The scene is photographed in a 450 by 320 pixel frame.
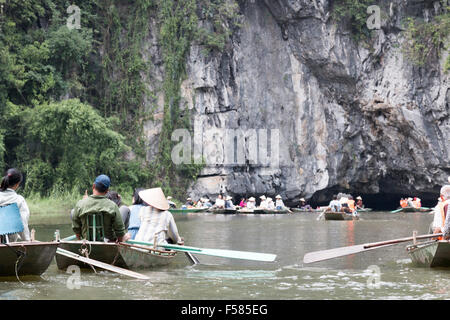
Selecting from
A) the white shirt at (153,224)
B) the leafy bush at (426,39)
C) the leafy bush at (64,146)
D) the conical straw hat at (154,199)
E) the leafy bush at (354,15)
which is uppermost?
the leafy bush at (354,15)

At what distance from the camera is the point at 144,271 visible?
7691mm

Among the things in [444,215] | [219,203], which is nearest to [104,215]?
[444,215]

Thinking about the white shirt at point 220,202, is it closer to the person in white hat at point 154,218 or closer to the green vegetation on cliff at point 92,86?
the green vegetation on cliff at point 92,86

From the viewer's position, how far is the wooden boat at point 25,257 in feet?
20.3

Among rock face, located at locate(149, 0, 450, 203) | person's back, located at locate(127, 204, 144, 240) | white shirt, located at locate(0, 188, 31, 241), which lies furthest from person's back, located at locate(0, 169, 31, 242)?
rock face, located at locate(149, 0, 450, 203)

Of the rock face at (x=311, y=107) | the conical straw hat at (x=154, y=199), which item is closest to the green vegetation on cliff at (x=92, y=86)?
the rock face at (x=311, y=107)

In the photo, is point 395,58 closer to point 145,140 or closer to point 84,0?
point 145,140

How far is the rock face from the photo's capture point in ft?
88.9

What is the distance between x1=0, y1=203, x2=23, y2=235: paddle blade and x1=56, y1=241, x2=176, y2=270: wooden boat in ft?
2.25

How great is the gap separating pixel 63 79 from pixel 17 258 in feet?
63.3

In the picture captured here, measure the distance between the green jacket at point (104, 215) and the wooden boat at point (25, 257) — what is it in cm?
51

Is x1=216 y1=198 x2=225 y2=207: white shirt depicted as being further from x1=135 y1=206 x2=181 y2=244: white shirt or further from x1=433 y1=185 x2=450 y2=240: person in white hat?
x1=433 y1=185 x2=450 y2=240: person in white hat

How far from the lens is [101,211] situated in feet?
22.2

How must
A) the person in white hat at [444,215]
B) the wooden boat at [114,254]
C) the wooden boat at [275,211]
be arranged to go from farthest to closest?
the wooden boat at [275,211] → the person in white hat at [444,215] → the wooden boat at [114,254]
